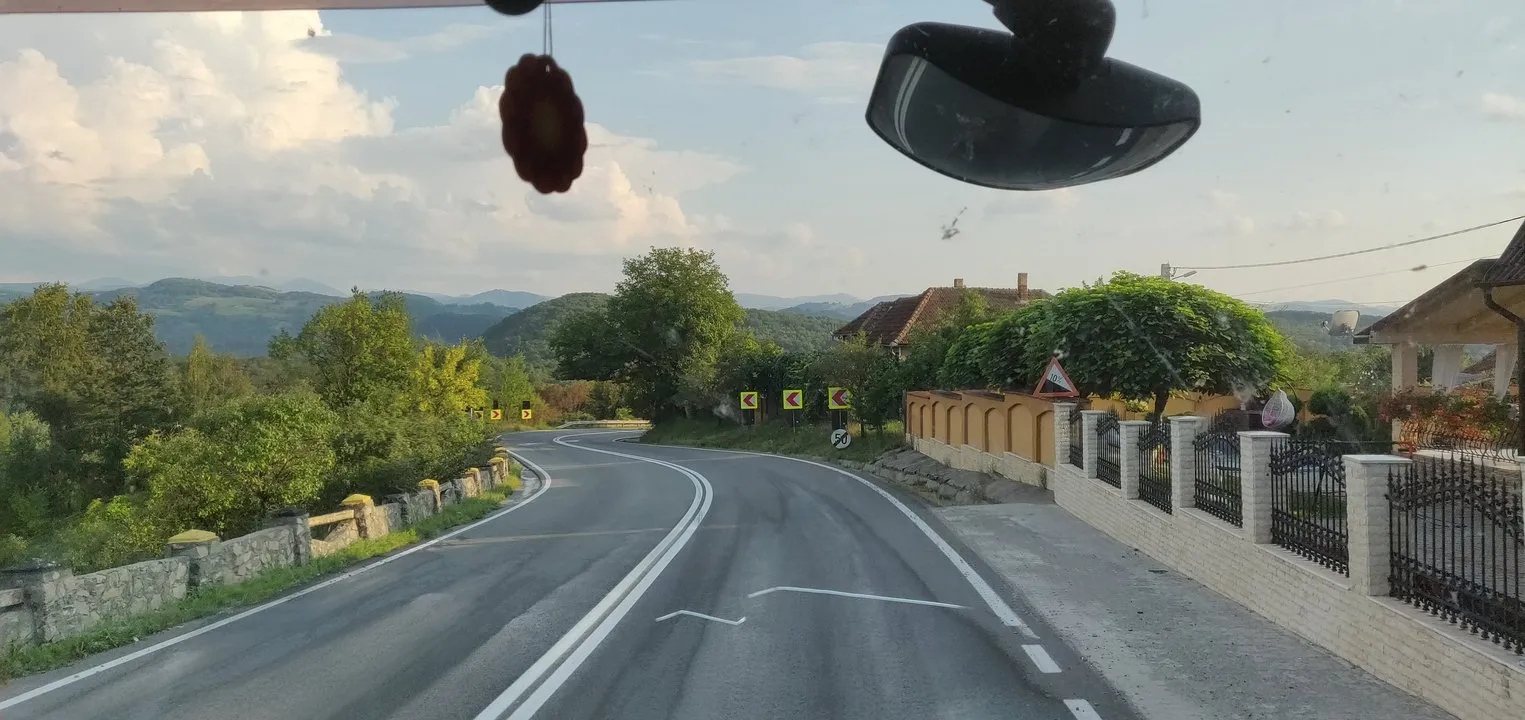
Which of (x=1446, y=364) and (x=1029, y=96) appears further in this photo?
(x=1446, y=364)

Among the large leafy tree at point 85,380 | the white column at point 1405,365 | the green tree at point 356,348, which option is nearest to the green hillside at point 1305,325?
the white column at point 1405,365

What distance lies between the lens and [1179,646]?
27.4ft

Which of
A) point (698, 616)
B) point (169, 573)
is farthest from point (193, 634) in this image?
point (698, 616)

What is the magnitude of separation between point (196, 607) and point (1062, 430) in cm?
1387

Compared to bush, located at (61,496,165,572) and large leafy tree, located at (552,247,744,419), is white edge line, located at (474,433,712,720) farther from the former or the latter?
large leafy tree, located at (552,247,744,419)

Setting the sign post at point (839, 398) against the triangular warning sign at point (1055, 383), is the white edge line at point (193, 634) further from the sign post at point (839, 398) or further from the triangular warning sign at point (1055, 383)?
the sign post at point (839, 398)

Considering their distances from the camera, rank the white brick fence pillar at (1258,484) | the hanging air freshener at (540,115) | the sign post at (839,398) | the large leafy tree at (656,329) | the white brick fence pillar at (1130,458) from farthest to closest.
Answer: the large leafy tree at (656,329) < the sign post at (839,398) < the white brick fence pillar at (1130,458) < the white brick fence pillar at (1258,484) < the hanging air freshener at (540,115)

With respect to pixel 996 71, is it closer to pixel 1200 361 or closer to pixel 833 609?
pixel 833 609

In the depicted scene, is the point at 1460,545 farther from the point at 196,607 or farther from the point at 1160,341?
the point at 1160,341

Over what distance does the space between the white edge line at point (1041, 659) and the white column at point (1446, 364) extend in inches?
644

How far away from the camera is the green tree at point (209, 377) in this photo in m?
51.4

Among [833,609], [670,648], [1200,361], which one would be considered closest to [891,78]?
[670,648]

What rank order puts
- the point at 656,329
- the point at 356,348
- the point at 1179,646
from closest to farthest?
the point at 1179,646 < the point at 356,348 < the point at 656,329

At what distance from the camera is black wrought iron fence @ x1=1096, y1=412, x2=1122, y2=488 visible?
15.0m
